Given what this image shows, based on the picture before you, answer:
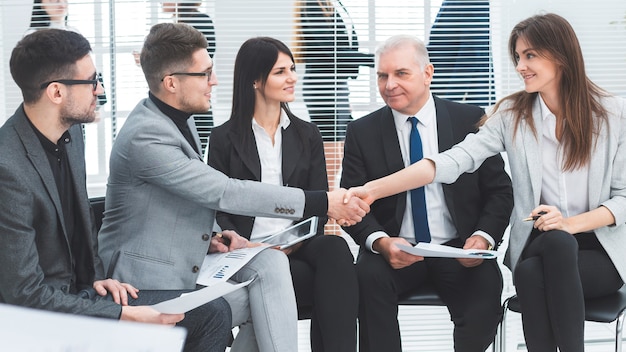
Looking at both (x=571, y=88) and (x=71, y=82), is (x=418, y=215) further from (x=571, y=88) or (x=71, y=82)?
(x=71, y=82)

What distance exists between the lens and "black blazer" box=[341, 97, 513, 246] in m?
2.77

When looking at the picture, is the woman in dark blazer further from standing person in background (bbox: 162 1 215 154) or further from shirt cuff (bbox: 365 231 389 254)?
shirt cuff (bbox: 365 231 389 254)

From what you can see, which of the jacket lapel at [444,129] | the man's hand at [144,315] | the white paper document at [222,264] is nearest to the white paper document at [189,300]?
the man's hand at [144,315]

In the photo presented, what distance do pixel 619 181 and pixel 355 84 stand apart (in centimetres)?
156

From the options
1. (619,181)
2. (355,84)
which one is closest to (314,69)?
(355,84)

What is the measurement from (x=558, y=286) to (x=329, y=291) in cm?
71

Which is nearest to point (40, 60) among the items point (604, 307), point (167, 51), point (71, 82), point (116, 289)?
point (71, 82)

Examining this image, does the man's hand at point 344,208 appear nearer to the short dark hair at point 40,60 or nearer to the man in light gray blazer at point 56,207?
the man in light gray blazer at point 56,207

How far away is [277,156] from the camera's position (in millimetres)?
2854

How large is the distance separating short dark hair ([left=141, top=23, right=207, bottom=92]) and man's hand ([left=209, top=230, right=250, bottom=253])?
1.73ft

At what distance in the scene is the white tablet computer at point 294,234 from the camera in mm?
2563

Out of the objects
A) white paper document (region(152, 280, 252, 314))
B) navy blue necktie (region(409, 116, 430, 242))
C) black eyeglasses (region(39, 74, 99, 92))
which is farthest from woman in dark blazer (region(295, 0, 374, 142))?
white paper document (region(152, 280, 252, 314))

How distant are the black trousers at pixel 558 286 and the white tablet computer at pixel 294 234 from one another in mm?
683

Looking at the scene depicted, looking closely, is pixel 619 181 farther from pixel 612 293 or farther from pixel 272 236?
pixel 272 236
